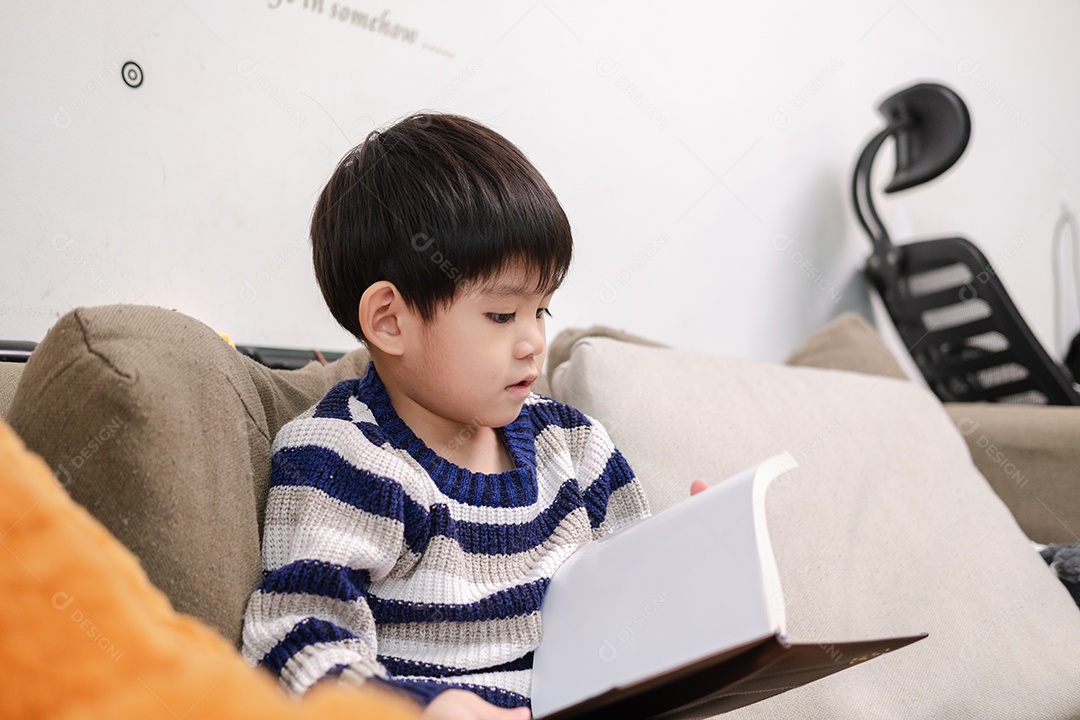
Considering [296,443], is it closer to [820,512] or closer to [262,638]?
[262,638]

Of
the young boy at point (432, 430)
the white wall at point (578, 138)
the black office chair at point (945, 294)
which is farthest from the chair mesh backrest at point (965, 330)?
the young boy at point (432, 430)

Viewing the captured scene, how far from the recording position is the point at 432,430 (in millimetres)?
876

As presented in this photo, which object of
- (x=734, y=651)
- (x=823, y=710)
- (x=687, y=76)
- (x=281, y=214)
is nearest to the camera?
(x=734, y=651)

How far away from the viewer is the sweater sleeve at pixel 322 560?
0.66 metres

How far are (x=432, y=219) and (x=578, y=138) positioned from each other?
906 mm

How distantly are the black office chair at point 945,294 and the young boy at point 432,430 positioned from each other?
139 centimetres

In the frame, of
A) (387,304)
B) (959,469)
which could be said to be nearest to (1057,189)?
(959,469)

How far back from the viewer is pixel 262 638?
0.67 m

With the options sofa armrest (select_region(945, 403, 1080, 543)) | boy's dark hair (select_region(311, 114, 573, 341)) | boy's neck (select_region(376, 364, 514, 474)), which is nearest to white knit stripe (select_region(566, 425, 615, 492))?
boy's neck (select_region(376, 364, 514, 474))

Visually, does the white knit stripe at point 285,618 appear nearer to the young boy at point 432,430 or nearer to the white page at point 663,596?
the young boy at point 432,430

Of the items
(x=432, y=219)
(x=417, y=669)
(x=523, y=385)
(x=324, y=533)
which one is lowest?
(x=417, y=669)

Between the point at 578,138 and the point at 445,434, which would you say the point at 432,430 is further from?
the point at 578,138

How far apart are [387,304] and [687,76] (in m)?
1.22

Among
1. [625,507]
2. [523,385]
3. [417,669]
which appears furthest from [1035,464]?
[417,669]
